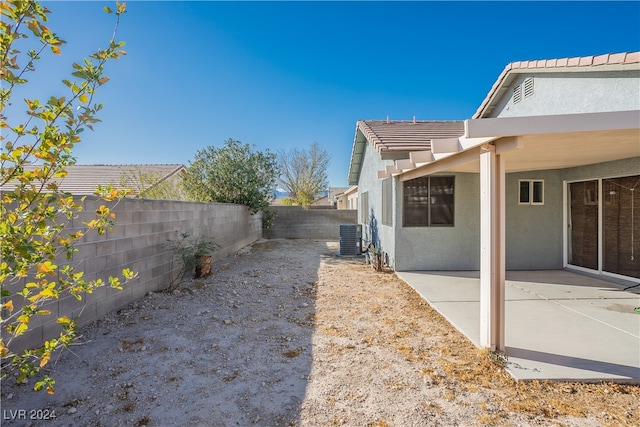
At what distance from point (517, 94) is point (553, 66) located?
1946 millimetres

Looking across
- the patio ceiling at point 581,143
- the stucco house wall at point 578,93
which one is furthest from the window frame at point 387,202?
the stucco house wall at point 578,93

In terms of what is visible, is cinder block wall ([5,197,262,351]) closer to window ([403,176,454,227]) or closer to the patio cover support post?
the patio cover support post

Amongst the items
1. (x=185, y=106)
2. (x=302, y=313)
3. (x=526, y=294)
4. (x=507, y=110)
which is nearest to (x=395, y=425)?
(x=302, y=313)

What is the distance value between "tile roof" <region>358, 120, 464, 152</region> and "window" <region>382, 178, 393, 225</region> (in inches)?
41.5

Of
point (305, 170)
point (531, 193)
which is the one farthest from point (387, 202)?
point (305, 170)

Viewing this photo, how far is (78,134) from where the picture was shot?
6.47 ft

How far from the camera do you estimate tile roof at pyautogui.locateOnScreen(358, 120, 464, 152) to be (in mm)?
8875

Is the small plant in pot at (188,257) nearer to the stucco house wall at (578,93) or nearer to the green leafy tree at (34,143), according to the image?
the green leafy tree at (34,143)

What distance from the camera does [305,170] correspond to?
3247 centimetres

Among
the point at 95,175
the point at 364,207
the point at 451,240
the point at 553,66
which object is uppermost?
the point at 553,66

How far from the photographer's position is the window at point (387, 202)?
9172 mm

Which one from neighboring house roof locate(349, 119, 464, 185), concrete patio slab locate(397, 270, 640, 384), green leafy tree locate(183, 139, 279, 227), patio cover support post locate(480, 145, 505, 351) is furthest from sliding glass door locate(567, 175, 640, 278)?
green leafy tree locate(183, 139, 279, 227)

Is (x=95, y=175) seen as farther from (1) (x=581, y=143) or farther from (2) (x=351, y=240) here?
(1) (x=581, y=143)

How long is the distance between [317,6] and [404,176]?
5.65m
